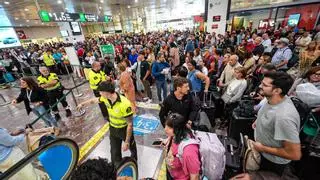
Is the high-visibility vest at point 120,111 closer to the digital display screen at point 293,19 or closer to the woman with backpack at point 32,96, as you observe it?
the woman with backpack at point 32,96

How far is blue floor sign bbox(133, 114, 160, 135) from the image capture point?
383cm

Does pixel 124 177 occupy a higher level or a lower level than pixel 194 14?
lower

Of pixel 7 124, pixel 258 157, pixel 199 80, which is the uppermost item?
pixel 199 80

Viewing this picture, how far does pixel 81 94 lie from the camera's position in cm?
655

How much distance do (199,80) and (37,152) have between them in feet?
9.77

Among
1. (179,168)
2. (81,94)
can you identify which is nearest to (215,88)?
(179,168)

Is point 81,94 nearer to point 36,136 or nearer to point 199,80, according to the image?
point 36,136

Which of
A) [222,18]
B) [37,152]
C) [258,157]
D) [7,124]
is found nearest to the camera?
[37,152]

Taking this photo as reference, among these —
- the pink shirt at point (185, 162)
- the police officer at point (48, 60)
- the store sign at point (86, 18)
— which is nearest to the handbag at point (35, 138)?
the pink shirt at point (185, 162)

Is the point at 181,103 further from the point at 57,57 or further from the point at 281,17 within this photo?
the point at 281,17

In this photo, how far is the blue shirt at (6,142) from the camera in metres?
1.85

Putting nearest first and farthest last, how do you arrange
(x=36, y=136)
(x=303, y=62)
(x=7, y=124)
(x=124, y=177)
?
(x=124, y=177) → (x=36, y=136) → (x=303, y=62) → (x=7, y=124)

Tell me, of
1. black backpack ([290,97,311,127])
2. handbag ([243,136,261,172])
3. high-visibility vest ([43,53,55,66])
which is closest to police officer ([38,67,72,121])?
handbag ([243,136,261,172])

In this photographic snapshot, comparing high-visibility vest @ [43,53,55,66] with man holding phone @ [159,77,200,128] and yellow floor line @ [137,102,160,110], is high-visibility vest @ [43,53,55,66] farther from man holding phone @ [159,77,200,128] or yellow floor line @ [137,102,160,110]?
man holding phone @ [159,77,200,128]
